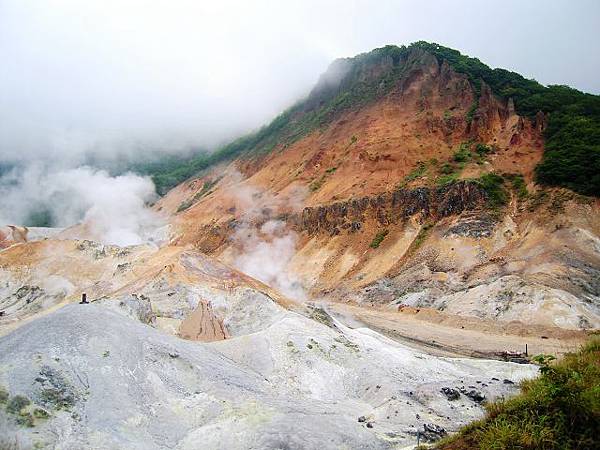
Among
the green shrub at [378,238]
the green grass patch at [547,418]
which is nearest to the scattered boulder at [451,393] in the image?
the green grass patch at [547,418]

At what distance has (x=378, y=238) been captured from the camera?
47.0 m

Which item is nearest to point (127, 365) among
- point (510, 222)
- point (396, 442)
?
point (396, 442)

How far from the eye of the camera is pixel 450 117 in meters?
57.5

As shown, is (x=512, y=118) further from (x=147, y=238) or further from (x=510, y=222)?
(x=147, y=238)

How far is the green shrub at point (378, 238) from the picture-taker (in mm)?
46594

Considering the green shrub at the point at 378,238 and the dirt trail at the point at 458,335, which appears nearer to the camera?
the dirt trail at the point at 458,335

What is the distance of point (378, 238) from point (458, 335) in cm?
2013

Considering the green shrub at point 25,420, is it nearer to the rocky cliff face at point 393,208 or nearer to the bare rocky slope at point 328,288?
the bare rocky slope at point 328,288

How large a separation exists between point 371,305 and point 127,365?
89.5 feet

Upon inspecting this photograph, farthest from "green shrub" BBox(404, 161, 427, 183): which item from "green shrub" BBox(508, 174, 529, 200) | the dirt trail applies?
the dirt trail

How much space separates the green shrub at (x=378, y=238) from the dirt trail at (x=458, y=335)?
13.5 metres

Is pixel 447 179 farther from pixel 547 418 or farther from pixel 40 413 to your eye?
pixel 547 418

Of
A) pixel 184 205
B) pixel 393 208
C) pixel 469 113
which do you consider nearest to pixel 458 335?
pixel 393 208

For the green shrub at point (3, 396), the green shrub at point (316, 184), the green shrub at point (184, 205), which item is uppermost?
the green shrub at point (316, 184)
